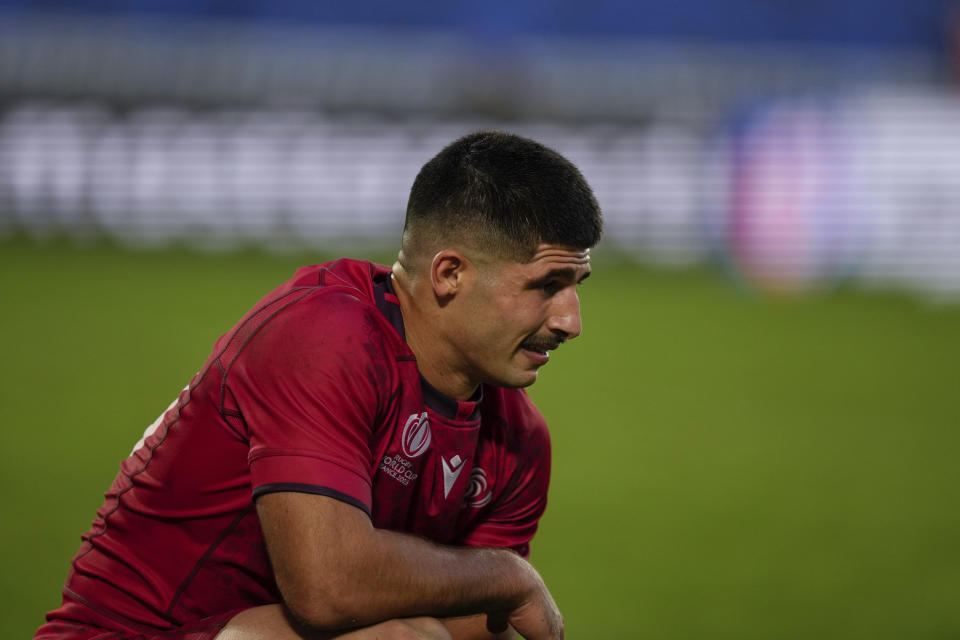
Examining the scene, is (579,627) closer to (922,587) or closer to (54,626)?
(922,587)

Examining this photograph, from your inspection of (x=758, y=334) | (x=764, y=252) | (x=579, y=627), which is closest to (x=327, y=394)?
(x=579, y=627)

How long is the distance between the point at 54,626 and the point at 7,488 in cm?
310

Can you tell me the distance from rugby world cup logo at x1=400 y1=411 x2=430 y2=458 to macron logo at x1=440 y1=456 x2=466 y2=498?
0.09 m

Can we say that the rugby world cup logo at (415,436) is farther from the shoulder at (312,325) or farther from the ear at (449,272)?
the ear at (449,272)

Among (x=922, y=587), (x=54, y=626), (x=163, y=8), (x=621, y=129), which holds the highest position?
(x=163, y=8)

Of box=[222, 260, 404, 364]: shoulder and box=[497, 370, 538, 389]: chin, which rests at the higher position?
box=[222, 260, 404, 364]: shoulder

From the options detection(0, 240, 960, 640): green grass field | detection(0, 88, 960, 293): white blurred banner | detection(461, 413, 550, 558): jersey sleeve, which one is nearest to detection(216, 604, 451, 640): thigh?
detection(461, 413, 550, 558): jersey sleeve

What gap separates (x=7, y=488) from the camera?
5.56m

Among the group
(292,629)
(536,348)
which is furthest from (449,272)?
(292,629)

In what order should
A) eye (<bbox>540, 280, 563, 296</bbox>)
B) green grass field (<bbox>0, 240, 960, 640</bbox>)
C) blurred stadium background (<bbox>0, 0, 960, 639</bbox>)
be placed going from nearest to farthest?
1. eye (<bbox>540, 280, 563, 296</bbox>)
2. green grass field (<bbox>0, 240, 960, 640</bbox>)
3. blurred stadium background (<bbox>0, 0, 960, 639</bbox>)

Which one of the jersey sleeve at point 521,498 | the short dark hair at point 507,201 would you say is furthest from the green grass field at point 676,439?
the short dark hair at point 507,201

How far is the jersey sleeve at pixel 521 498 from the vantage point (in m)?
3.07

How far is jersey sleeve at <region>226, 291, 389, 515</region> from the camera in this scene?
2.36 metres

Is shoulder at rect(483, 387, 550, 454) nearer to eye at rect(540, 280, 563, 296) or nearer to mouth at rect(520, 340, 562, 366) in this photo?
mouth at rect(520, 340, 562, 366)
